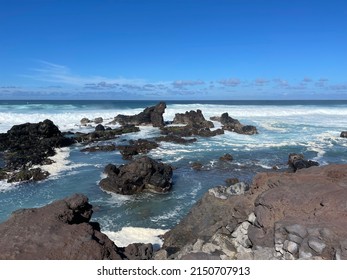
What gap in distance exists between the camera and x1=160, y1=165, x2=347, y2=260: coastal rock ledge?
6805mm

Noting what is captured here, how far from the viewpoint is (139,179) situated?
1800 cm

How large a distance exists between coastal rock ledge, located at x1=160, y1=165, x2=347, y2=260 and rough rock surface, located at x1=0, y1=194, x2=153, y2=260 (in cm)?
201

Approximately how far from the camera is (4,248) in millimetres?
6516

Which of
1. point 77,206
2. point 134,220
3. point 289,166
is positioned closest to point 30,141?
point 134,220

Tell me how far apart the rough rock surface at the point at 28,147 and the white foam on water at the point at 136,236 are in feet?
30.7

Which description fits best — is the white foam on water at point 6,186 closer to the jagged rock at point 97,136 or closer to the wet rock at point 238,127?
the jagged rock at point 97,136

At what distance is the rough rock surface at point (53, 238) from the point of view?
6523mm

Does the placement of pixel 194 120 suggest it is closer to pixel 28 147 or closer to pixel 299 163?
pixel 28 147

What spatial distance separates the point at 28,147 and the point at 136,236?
1960 cm

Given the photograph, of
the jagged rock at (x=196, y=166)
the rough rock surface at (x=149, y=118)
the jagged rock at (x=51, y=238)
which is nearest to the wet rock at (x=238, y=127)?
the rough rock surface at (x=149, y=118)

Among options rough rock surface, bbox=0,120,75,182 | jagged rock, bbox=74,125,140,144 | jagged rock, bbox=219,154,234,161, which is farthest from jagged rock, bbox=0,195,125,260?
jagged rock, bbox=74,125,140,144

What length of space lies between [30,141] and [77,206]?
24.7 metres

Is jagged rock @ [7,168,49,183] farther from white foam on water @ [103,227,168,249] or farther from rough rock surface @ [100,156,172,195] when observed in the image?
white foam on water @ [103,227,168,249]

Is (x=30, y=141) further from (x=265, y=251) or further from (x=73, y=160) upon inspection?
(x=265, y=251)
